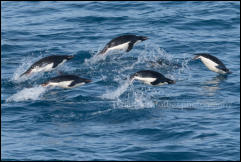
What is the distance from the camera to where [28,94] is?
59.5ft

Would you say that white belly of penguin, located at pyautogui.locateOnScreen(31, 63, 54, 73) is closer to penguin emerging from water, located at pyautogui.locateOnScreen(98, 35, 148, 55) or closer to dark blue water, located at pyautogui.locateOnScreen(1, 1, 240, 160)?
dark blue water, located at pyautogui.locateOnScreen(1, 1, 240, 160)

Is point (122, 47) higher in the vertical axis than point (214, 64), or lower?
higher

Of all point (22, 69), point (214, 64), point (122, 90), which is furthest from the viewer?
point (22, 69)

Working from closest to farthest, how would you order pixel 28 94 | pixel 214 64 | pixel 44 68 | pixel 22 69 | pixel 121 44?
pixel 28 94, pixel 44 68, pixel 214 64, pixel 22 69, pixel 121 44

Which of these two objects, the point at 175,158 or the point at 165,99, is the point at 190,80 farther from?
the point at 175,158

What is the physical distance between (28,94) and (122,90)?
109 inches

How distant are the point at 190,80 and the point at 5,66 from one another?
20.8 ft

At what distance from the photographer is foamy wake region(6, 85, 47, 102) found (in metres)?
17.9

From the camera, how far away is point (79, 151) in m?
14.1

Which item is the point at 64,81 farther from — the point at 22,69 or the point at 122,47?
the point at 122,47

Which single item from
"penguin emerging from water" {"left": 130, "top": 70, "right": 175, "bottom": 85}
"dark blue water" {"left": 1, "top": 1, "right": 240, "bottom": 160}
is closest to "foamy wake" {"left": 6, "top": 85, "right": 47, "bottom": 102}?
"dark blue water" {"left": 1, "top": 1, "right": 240, "bottom": 160}

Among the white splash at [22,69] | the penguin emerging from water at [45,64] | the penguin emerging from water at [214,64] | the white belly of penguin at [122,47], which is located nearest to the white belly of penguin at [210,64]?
the penguin emerging from water at [214,64]

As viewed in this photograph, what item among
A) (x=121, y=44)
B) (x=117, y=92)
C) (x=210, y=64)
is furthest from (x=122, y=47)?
(x=117, y=92)

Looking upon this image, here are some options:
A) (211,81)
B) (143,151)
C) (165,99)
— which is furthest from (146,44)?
(143,151)
